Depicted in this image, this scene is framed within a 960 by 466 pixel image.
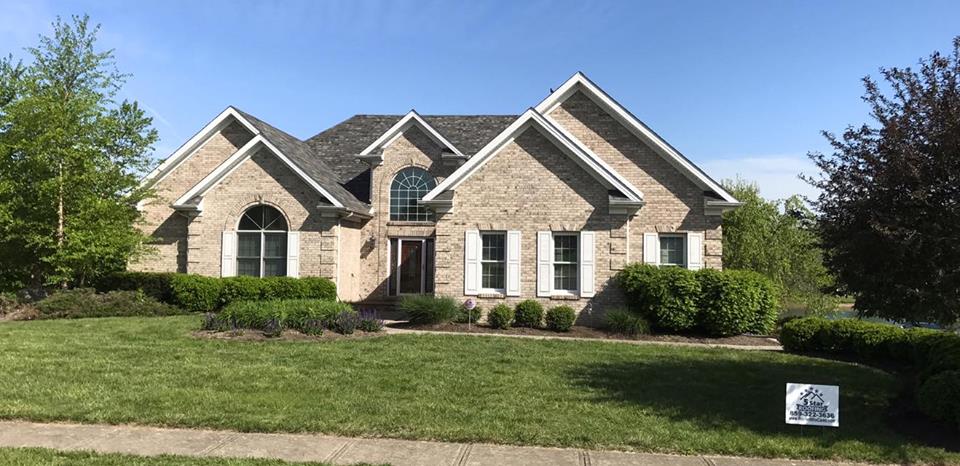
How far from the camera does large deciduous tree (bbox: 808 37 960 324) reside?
6801 millimetres

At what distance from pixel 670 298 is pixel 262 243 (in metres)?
12.2

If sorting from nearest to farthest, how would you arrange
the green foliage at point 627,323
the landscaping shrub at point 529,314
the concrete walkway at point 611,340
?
the concrete walkway at point 611,340 < the green foliage at point 627,323 < the landscaping shrub at point 529,314

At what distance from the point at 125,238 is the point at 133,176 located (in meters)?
2.56

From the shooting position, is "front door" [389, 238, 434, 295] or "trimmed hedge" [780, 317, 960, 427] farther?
"front door" [389, 238, 434, 295]

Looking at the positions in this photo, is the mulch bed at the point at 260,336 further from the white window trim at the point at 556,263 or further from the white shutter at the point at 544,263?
the white window trim at the point at 556,263

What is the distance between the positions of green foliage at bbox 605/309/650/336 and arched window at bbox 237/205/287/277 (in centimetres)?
1020

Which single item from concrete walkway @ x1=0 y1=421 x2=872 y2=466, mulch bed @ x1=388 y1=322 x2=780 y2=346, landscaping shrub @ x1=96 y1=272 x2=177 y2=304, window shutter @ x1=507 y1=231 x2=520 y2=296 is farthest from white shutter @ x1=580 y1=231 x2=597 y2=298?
landscaping shrub @ x1=96 y1=272 x2=177 y2=304

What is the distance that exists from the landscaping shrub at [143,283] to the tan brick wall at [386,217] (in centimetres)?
597

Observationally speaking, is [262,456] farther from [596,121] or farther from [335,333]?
[596,121]

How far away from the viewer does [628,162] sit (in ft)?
63.4

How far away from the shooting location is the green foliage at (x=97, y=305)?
16.5 metres

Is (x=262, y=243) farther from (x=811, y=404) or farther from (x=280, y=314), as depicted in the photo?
(x=811, y=404)

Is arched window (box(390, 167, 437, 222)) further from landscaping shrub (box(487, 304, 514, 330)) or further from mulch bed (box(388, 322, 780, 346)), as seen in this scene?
landscaping shrub (box(487, 304, 514, 330))

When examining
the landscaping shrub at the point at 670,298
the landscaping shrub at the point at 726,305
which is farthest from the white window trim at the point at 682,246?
the landscaping shrub at the point at 726,305
